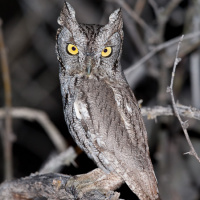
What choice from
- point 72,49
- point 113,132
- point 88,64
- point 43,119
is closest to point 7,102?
point 43,119

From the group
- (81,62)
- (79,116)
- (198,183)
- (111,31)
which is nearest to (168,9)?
(111,31)

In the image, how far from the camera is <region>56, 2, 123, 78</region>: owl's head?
2699 millimetres

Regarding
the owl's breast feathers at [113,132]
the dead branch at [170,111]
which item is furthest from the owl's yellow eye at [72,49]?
the dead branch at [170,111]

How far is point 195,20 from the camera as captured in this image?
13.5 ft

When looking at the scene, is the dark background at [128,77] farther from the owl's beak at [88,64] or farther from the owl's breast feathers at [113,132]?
the owl's beak at [88,64]

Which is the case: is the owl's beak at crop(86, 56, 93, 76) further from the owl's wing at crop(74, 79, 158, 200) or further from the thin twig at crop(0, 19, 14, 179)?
the thin twig at crop(0, 19, 14, 179)

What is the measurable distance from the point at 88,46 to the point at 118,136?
27.9 inches

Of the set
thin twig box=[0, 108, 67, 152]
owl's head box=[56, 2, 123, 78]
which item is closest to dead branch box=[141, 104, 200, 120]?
owl's head box=[56, 2, 123, 78]

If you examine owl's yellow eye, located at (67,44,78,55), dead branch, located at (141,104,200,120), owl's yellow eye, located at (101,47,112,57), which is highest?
owl's yellow eye, located at (67,44,78,55)

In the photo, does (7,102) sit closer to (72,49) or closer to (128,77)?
(72,49)

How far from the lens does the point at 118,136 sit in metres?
2.61

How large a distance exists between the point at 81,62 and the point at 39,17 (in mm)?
3746

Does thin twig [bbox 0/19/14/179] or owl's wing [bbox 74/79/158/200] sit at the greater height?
thin twig [bbox 0/19/14/179]

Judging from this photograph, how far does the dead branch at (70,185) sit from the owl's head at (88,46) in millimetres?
806
